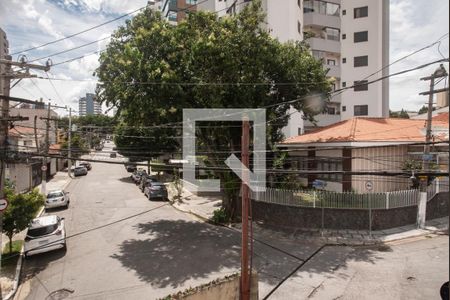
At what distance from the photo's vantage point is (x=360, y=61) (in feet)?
100

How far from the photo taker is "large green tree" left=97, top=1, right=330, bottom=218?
13.4 m

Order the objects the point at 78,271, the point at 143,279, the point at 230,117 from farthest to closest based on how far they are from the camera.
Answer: the point at 230,117
the point at 78,271
the point at 143,279

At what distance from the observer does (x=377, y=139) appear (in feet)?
58.1

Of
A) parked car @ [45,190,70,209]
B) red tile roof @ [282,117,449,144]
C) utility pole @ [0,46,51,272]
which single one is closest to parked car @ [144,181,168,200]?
parked car @ [45,190,70,209]

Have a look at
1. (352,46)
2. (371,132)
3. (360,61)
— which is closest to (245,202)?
(371,132)

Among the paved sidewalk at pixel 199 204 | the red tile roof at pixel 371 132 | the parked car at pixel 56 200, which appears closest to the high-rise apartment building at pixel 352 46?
the red tile roof at pixel 371 132

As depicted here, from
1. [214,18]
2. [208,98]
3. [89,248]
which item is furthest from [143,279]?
[214,18]

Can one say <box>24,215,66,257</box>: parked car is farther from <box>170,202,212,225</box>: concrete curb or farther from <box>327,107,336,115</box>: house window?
<box>327,107,336,115</box>: house window

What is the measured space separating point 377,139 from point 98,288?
15622 millimetres

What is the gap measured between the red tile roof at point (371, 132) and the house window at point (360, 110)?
7.03 m

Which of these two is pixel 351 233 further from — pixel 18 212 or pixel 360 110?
pixel 360 110

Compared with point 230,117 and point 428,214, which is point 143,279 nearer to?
point 230,117

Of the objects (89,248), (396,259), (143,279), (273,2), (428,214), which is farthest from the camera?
(273,2)

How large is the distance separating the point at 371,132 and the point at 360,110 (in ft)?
40.9
